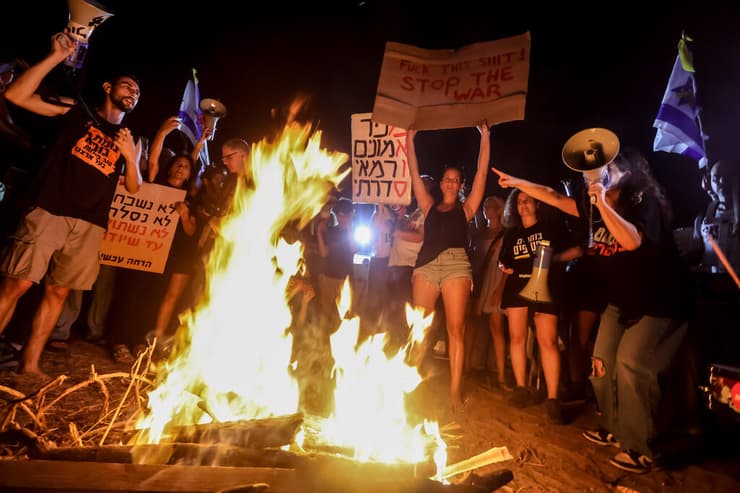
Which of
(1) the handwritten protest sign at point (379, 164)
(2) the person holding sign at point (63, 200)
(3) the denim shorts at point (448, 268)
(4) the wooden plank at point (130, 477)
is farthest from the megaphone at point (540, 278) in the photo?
(2) the person holding sign at point (63, 200)

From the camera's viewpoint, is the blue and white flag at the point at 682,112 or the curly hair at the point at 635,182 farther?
the blue and white flag at the point at 682,112

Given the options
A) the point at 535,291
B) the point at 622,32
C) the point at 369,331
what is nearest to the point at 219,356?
the point at 369,331

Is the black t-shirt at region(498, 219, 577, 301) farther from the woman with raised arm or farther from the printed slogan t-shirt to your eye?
the printed slogan t-shirt

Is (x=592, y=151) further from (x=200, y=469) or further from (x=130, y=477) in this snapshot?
(x=130, y=477)

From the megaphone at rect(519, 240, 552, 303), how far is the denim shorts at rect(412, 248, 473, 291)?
726 mm

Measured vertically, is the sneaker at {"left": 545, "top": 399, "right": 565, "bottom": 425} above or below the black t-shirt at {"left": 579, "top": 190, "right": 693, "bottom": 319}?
below

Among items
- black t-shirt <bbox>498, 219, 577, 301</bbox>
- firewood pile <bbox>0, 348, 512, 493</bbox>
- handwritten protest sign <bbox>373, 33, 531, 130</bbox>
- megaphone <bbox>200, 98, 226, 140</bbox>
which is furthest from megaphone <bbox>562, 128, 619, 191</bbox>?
megaphone <bbox>200, 98, 226, 140</bbox>

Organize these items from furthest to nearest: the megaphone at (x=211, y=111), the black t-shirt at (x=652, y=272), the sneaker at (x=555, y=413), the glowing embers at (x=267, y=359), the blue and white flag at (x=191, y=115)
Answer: the blue and white flag at (x=191, y=115), the megaphone at (x=211, y=111), the sneaker at (x=555, y=413), the black t-shirt at (x=652, y=272), the glowing embers at (x=267, y=359)

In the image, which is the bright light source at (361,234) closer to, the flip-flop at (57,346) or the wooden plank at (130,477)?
the flip-flop at (57,346)

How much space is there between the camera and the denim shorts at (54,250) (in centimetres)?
385

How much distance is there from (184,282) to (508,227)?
4772 millimetres

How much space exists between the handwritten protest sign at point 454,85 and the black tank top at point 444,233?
1254 millimetres

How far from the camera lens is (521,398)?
189 inches

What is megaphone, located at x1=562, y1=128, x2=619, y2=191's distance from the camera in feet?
12.7
